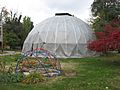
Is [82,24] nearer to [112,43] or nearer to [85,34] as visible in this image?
[85,34]

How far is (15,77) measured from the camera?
1177 centimetres

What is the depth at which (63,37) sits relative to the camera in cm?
3012

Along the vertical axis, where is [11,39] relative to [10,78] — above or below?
above

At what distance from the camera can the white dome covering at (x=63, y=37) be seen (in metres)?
29.7

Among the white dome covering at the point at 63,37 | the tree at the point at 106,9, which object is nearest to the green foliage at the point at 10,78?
the white dome covering at the point at 63,37

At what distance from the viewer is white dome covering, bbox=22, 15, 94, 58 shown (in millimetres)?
29703

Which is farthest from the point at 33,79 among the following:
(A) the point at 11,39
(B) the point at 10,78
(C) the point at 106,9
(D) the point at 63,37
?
(A) the point at 11,39

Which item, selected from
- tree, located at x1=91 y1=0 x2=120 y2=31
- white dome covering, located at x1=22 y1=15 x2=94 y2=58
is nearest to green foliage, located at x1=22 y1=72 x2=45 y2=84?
white dome covering, located at x1=22 y1=15 x2=94 y2=58

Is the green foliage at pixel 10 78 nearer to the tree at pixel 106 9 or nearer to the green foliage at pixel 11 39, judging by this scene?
the tree at pixel 106 9

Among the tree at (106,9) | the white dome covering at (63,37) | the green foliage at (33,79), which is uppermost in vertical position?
the tree at (106,9)

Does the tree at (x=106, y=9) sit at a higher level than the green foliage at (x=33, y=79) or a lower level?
higher

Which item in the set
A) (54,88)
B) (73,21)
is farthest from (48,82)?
(73,21)

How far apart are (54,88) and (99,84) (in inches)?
78.1

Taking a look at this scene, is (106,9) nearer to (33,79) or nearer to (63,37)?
(63,37)
